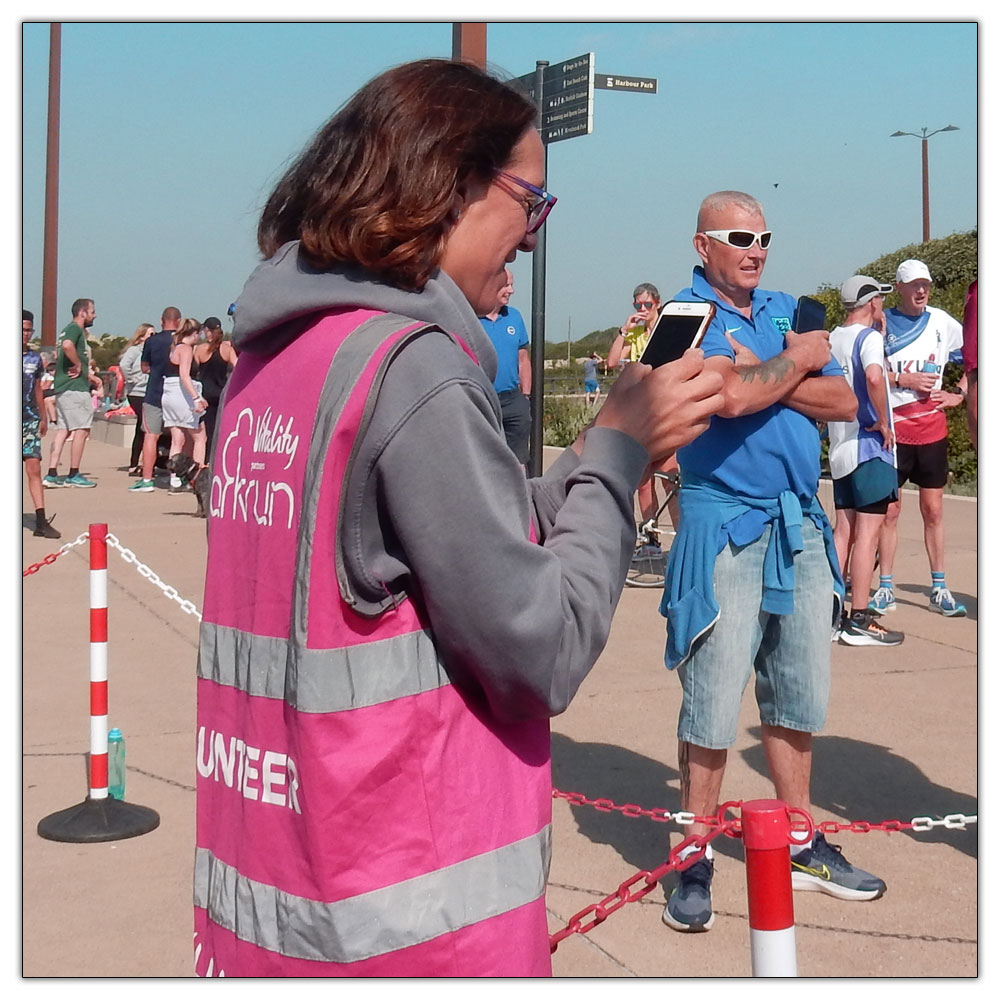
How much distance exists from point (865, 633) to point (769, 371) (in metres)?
4.26

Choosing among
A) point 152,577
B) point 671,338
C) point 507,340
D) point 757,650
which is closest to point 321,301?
point 671,338

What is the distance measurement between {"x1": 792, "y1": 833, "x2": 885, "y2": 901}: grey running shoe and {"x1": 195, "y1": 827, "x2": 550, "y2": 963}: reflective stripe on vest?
2784 millimetres

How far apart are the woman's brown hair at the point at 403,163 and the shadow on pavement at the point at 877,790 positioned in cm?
369

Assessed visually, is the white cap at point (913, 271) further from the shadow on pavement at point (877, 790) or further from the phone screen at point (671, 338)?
the phone screen at point (671, 338)

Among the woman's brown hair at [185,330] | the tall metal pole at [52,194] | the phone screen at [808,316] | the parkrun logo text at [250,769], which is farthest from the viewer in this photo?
the tall metal pole at [52,194]

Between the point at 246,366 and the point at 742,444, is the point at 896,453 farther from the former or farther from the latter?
the point at 246,366

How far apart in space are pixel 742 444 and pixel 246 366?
2389 mm

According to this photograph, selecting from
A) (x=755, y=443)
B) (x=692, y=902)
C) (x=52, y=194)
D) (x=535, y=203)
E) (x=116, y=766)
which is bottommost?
(x=692, y=902)

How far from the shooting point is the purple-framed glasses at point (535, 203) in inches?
68.5

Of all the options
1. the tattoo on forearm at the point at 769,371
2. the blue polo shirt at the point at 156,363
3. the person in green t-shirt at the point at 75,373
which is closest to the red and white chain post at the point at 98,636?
the tattoo on forearm at the point at 769,371

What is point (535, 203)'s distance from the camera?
1.79 meters

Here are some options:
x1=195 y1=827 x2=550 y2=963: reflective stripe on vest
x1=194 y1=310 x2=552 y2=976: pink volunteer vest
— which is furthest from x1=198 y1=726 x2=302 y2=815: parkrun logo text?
x1=195 y1=827 x2=550 y2=963: reflective stripe on vest

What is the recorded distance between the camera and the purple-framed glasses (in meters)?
1.74

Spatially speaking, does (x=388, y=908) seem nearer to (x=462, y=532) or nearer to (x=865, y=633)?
(x=462, y=532)
